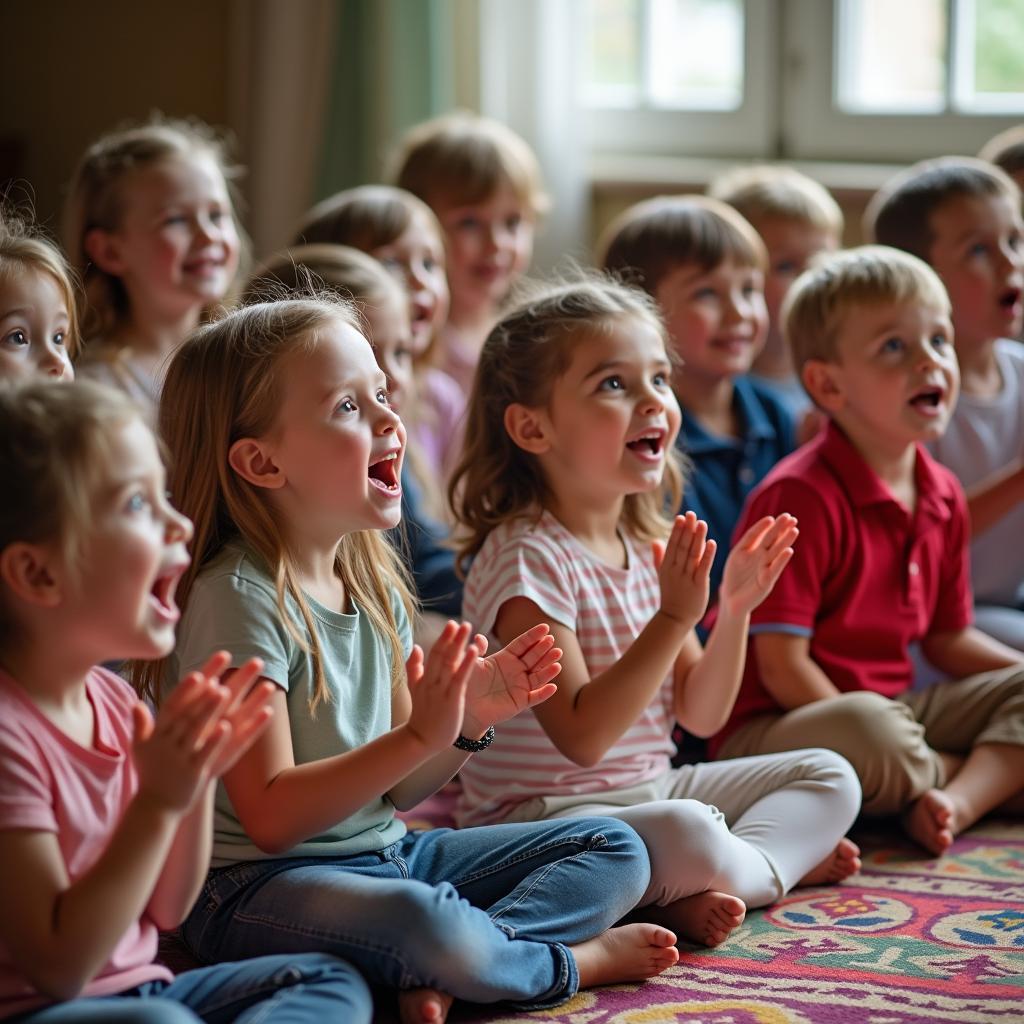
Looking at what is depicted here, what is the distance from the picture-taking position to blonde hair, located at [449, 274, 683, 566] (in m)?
1.64

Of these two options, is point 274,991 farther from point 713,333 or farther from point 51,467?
point 713,333

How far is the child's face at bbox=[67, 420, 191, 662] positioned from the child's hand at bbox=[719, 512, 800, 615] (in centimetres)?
65

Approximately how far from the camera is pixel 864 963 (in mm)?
1386

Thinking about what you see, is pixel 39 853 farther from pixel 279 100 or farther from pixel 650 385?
pixel 279 100

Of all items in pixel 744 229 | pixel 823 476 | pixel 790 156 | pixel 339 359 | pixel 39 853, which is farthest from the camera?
pixel 790 156

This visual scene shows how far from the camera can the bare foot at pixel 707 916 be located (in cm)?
143

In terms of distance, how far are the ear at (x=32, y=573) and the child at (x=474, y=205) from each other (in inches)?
65.2

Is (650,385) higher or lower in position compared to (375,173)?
lower

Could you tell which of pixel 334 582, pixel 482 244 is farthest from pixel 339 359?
pixel 482 244

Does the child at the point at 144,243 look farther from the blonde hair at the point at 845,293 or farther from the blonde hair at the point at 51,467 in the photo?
the blonde hair at the point at 51,467

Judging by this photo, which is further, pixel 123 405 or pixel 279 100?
pixel 279 100

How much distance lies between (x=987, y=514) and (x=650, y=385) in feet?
2.28

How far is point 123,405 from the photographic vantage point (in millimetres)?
1075

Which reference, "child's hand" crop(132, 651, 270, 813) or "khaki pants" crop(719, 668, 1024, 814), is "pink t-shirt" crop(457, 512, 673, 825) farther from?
"child's hand" crop(132, 651, 270, 813)
